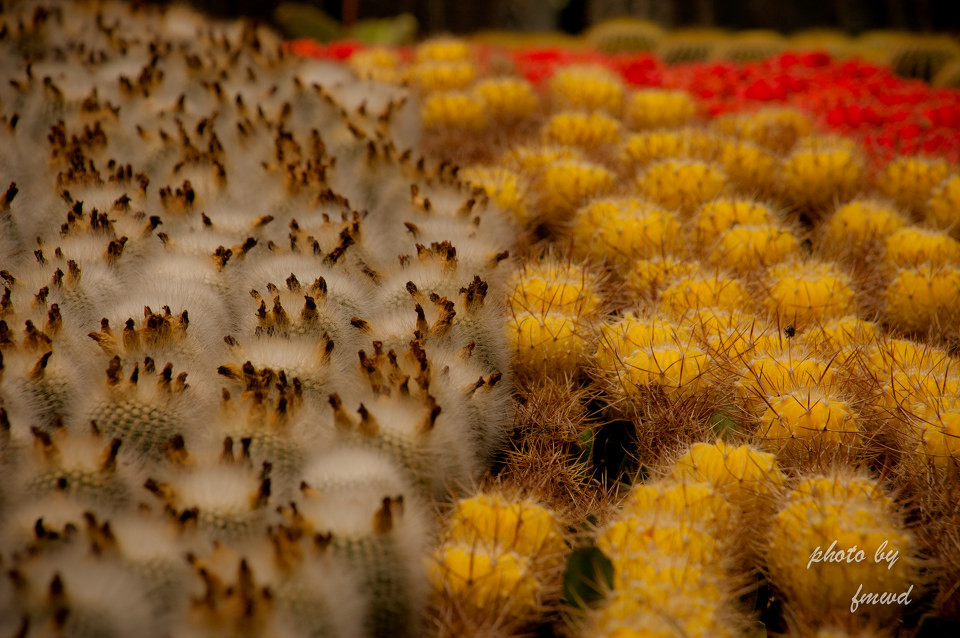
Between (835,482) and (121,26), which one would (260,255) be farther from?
(121,26)

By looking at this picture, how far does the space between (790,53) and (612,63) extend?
121 cm

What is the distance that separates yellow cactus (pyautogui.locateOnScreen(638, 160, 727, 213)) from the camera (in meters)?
2.71

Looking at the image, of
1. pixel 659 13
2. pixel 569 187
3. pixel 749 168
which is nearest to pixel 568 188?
pixel 569 187

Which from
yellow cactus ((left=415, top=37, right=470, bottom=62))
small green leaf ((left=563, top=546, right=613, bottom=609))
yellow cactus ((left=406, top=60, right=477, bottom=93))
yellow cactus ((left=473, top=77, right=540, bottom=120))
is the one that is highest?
yellow cactus ((left=415, top=37, right=470, bottom=62))

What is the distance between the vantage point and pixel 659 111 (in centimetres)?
357

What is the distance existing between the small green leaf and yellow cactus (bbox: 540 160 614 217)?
1.55 metres

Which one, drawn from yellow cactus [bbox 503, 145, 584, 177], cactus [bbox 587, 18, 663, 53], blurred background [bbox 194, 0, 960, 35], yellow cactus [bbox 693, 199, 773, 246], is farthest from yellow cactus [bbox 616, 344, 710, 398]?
blurred background [bbox 194, 0, 960, 35]

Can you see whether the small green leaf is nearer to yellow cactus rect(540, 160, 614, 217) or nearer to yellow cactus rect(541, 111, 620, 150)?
yellow cactus rect(540, 160, 614, 217)

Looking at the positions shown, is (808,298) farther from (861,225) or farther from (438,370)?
(438,370)

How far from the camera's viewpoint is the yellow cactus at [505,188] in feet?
8.51

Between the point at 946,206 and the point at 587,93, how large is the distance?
5.42 ft

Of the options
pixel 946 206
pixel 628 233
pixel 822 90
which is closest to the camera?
pixel 628 233

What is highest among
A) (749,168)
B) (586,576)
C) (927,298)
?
(749,168)

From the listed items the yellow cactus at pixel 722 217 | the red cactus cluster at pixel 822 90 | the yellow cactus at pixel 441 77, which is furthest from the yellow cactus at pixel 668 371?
the yellow cactus at pixel 441 77
